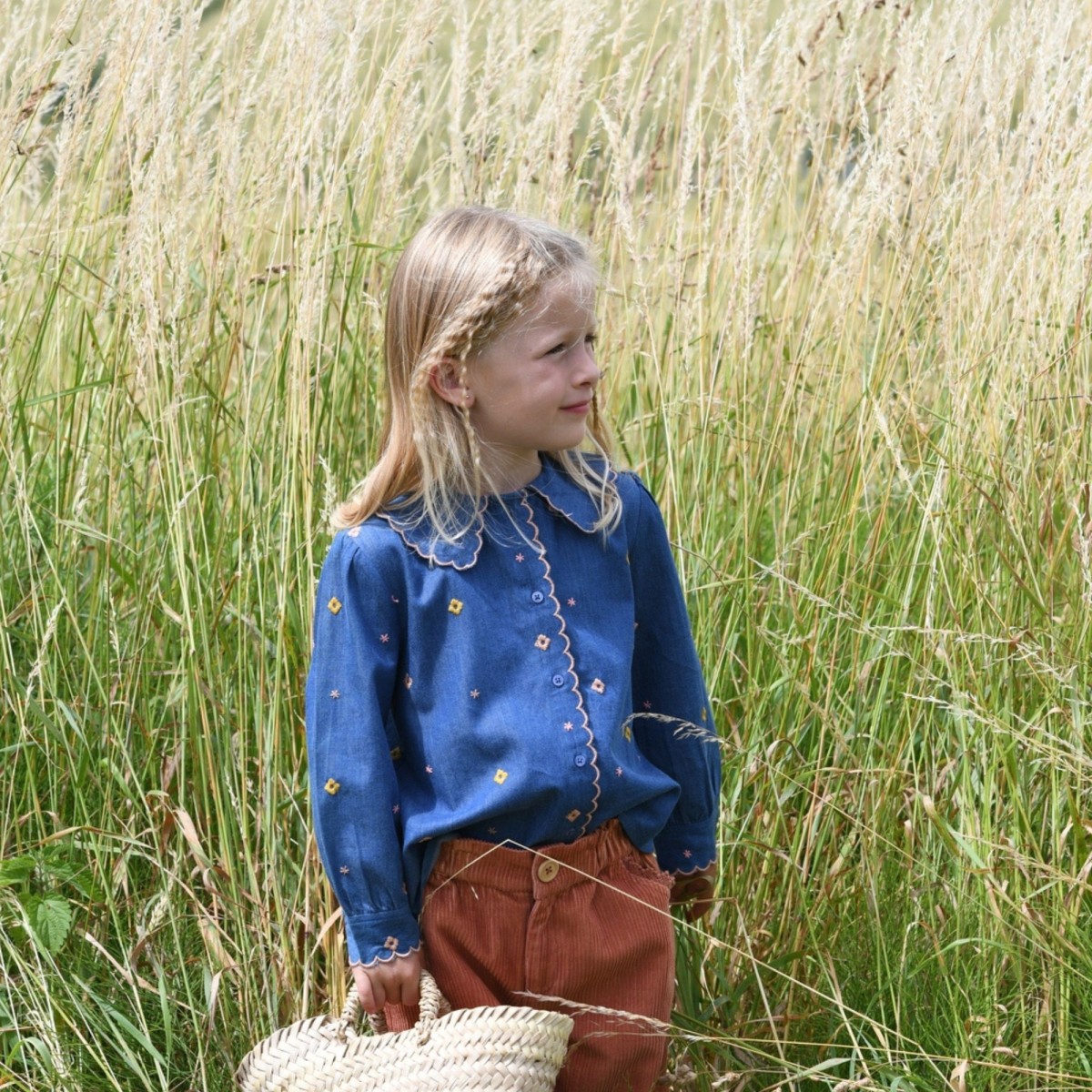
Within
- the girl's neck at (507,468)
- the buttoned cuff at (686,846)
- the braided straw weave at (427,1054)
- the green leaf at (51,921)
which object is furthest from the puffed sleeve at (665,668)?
Result: the green leaf at (51,921)

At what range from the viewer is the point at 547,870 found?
157cm

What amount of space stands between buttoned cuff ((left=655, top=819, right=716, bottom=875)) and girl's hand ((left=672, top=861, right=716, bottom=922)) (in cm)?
1

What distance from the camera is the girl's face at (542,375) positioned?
5.22 ft

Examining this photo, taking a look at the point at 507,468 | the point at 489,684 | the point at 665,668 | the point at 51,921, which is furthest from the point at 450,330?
the point at 51,921

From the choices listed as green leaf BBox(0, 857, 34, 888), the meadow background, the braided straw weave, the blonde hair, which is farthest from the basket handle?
green leaf BBox(0, 857, 34, 888)

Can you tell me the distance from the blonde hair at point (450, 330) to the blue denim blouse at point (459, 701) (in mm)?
37

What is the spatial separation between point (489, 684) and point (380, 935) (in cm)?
30

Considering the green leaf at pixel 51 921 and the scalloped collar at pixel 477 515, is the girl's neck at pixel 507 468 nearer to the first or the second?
the scalloped collar at pixel 477 515

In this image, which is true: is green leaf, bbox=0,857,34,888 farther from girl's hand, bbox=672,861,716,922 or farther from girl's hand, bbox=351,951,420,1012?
girl's hand, bbox=672,861,716,922

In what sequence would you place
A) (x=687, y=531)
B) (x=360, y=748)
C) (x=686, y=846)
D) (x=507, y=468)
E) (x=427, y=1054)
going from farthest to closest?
1. (x=687, y=531)
2. (x=686, y=846)
3. (x=507, y=468)
4. (x=360, y=748)
5. (x=427, y=1054)

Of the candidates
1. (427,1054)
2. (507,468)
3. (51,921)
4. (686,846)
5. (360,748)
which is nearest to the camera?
(427,1054)

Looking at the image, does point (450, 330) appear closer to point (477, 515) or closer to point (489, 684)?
point (477, 515)

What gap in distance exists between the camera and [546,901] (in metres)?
1.58

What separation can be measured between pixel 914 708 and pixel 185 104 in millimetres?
1401
